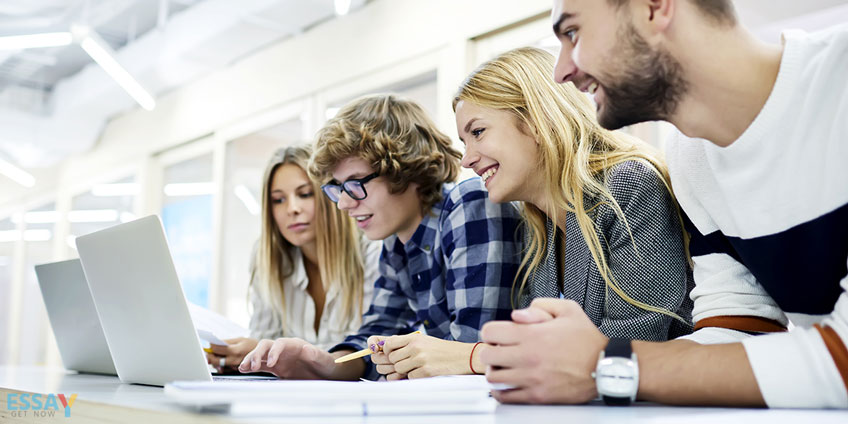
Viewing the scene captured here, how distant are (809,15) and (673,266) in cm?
162

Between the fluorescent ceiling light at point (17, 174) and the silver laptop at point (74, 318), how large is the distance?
6.82m

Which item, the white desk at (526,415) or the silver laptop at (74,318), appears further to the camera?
the silver laptop at (74,318)

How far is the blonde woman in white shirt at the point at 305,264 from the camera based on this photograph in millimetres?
2299

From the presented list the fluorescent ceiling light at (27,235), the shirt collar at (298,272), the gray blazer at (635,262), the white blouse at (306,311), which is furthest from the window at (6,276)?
the gray blazer at (635,262)

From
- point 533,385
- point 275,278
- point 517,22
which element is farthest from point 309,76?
point 533,385

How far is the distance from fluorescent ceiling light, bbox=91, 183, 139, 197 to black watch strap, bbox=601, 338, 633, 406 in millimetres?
6477

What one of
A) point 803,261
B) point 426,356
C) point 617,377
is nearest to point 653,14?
point 803,261

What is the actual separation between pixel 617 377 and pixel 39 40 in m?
4.60

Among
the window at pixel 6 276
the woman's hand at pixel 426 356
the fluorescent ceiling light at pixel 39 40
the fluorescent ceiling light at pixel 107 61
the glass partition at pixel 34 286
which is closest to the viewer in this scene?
the woman's hand at pixel 426 356

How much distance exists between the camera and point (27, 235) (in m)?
8.16

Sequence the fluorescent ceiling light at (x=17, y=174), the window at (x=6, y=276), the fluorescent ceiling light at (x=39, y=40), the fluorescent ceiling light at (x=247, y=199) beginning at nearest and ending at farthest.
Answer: the fluorescent ceiling light at (x=39, y=40) → the fluorescent ceiling light at (x=247, y=199) → the fluorescent ceiling light at (x=17, y=174) → the window at (x=6, y=276)

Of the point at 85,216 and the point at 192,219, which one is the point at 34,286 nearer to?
the point at 85,216

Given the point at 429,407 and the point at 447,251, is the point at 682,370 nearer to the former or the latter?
the point at 429,407

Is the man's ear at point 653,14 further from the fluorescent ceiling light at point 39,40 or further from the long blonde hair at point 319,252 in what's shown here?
the fluorescent ceiling light at point 39,40
